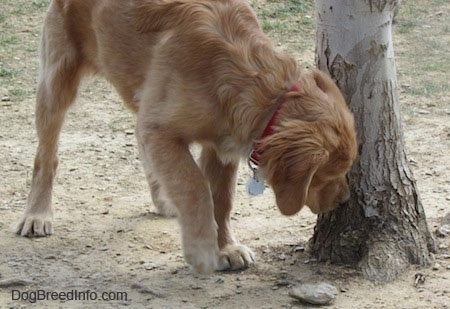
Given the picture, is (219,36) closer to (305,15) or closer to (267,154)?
(267,154)

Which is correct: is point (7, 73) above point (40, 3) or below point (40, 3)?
below

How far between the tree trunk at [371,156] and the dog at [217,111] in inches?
9.2

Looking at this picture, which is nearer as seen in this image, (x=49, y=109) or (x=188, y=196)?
(x=188, y=196)

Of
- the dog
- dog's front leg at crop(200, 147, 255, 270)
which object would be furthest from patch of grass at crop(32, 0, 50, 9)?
dog's front leg at crop(200, 147, 255, 270)

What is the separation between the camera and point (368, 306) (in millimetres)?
5355

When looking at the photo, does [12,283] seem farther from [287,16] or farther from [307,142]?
[287,16]

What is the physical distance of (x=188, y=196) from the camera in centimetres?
553

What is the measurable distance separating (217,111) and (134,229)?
1550mm

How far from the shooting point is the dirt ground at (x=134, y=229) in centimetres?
553

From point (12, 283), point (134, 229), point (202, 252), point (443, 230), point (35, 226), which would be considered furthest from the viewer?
point (134, 229)

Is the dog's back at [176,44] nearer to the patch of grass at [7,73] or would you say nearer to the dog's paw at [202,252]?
the dog's paw at [202,252]

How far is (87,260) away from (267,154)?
1.57 metres

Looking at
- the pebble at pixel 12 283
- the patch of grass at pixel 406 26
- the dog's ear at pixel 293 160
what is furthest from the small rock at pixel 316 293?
the patch of grass at pixel 406 26

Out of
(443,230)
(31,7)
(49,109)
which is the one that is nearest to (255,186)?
(443,230)
